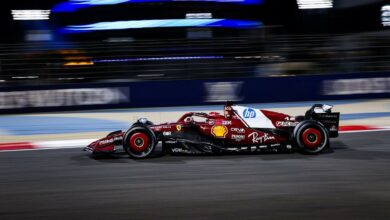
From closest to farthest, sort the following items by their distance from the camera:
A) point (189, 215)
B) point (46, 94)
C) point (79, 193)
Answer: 1. point (189, 215)
2. point (79, 193)
3. point (46, 94)

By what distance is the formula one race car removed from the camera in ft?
24.9

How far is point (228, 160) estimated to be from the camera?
7.50 m

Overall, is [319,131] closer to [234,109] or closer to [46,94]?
[234,109]

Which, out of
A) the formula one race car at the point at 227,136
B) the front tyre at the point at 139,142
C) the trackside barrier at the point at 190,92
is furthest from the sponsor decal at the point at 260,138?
the trackside barrier at the point at 190,92

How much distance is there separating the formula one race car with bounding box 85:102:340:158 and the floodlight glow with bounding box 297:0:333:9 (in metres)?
21.3

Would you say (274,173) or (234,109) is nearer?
(274,173)

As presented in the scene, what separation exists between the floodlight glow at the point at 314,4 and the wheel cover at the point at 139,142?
22.0 m

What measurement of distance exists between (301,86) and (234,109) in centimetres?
745

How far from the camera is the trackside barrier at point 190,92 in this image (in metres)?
13.9

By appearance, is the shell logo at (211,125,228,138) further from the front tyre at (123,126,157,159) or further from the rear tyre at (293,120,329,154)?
the rear tyre at (293,120,329,154)

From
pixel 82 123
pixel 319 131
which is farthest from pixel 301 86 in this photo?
pixel 319 131

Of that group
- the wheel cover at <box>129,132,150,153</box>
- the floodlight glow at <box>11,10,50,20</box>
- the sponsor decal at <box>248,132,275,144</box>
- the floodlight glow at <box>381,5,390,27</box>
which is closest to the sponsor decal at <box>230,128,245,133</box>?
the sponsor decal at <box>248,132,275,144</box>

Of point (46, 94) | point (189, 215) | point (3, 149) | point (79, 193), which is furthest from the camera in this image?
point (46, 94)

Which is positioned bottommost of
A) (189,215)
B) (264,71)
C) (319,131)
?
(189,215)
